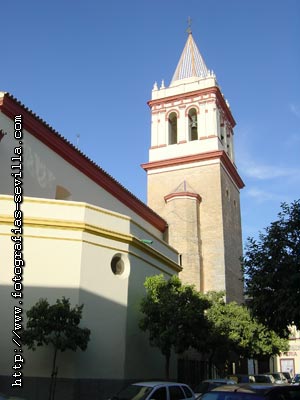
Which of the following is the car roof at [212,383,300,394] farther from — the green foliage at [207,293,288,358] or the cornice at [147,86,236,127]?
the cornice at [147,86,236,127]

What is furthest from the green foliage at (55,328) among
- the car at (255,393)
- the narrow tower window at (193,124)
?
the narrow tower window at (193,124)

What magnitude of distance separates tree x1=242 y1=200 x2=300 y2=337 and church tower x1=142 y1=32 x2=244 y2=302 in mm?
14225

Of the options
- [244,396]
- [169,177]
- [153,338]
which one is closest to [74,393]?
[153,338]

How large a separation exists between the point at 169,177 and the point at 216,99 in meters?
6.95

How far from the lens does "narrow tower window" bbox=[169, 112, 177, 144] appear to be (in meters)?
36.5

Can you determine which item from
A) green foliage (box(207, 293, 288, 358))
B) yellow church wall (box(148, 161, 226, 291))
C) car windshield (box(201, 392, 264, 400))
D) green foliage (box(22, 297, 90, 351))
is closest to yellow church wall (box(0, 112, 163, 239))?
green foliage (box(22, 297, 90, 351))

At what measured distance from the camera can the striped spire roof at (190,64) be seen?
37625 mm

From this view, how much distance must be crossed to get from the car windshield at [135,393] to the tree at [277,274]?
447cm

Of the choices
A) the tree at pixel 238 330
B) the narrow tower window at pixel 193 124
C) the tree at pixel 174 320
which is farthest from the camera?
the narrow tower window at pixel 193 124

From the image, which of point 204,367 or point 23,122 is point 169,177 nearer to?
point 204,367

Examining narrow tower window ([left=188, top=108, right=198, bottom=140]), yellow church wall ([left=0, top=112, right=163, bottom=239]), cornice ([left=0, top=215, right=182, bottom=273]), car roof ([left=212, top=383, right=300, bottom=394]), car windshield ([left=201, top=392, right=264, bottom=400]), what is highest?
narrow tower window ([left=188, top=108, right=198, bottom=140])

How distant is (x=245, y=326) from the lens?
967 inches

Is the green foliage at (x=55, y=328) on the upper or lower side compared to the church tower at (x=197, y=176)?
lower

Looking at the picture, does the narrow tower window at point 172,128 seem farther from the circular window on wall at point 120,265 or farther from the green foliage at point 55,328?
the green foliage at point 55,328
